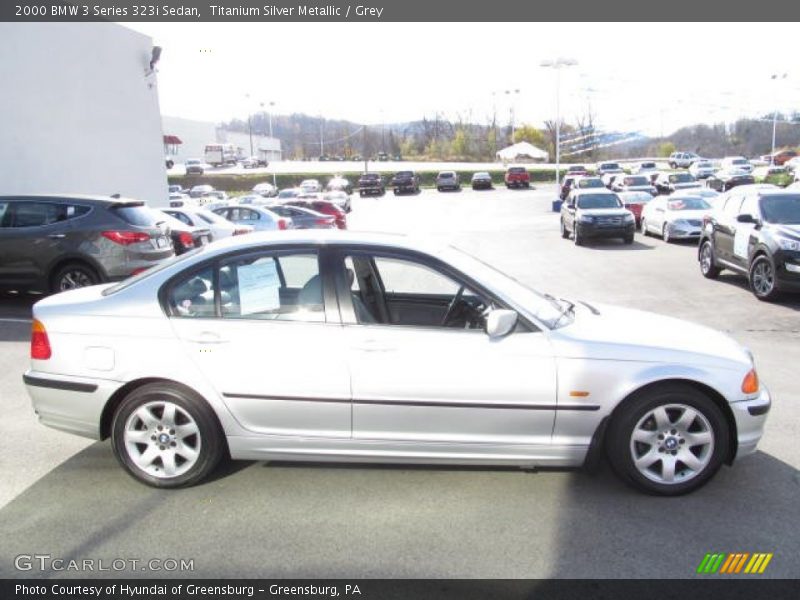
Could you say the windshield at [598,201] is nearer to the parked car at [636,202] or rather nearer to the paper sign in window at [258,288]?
the parked car at [636,202]

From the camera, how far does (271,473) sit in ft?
13.5

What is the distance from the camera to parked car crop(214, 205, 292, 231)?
17.0 meters

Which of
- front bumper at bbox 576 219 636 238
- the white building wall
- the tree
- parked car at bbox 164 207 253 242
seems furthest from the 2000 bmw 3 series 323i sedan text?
the tree

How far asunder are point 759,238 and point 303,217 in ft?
43.0

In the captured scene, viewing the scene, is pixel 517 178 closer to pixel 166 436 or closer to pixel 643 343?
pixel 643 343

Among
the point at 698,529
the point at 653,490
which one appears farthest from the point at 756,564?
the point at 653,490

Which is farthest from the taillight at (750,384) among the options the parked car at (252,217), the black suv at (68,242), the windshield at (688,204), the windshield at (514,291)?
the windshield at (688,204)

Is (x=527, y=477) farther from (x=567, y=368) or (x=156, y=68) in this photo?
(x=156, y=68)

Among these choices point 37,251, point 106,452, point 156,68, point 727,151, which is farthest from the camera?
point 727,151

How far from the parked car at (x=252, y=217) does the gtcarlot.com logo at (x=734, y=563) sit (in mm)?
14906

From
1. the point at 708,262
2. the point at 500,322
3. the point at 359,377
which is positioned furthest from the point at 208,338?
the point at 708,262

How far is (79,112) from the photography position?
18750 millimetres

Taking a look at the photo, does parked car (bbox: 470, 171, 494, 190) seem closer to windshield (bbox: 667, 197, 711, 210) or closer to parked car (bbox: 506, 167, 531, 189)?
parked car (bbox: 506, 167, 531, 189)

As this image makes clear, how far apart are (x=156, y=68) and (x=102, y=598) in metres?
23.0
